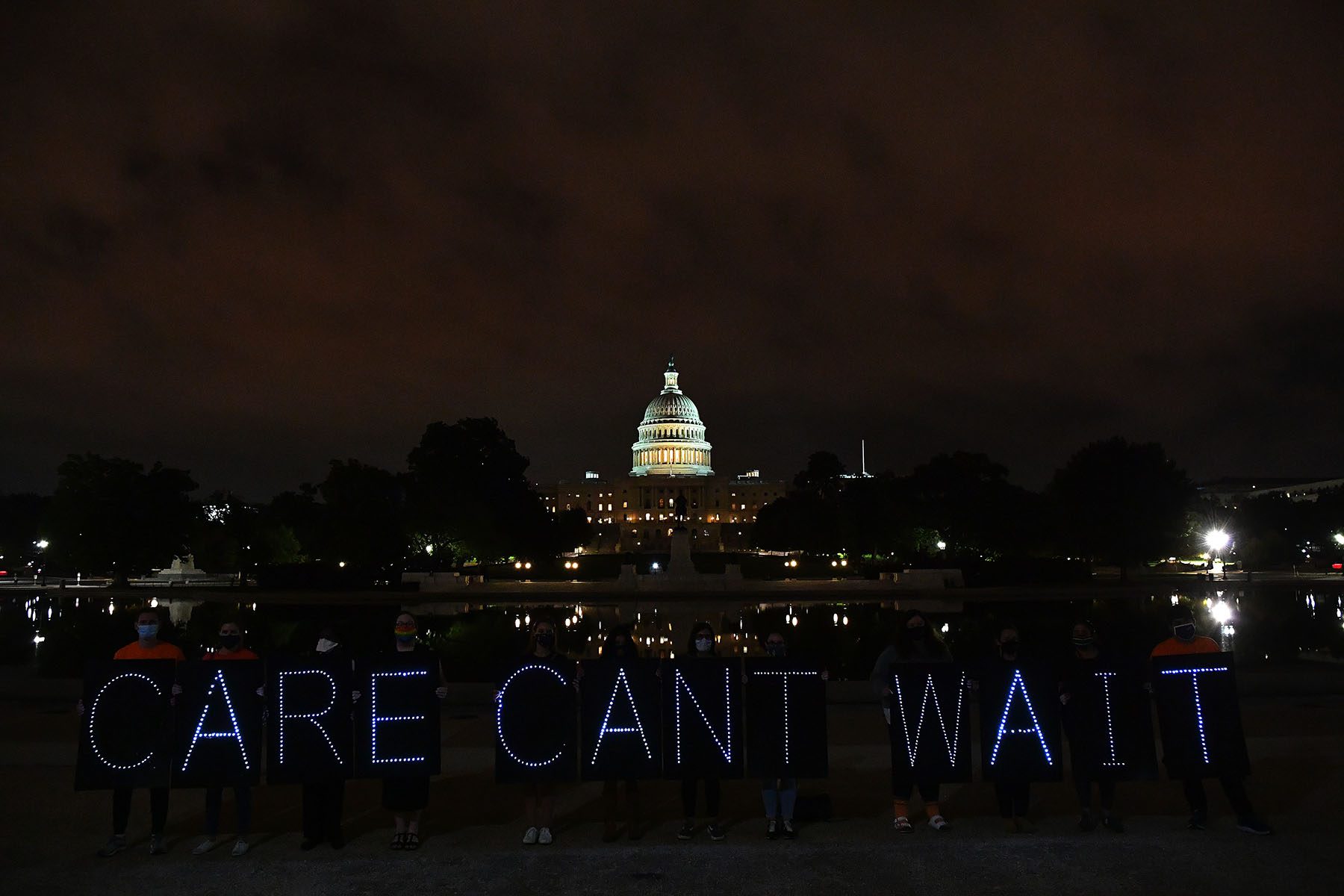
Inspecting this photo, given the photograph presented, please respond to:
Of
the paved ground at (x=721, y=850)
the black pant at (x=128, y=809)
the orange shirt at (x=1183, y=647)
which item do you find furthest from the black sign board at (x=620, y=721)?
the orange shirt at (x=1183, y=647)

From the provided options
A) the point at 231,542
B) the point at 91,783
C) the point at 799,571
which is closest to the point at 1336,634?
the point at 91,783

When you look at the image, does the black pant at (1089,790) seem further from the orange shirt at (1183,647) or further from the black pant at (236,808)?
the black pant at (236,808)

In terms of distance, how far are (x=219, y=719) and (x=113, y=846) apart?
129 cm

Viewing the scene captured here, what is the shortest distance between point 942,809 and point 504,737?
4.33m

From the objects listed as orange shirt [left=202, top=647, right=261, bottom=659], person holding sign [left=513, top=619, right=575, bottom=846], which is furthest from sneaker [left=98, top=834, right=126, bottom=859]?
person holding sign [left=513, top=619, right=575, bottom=846]

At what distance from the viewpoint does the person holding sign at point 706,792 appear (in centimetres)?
930

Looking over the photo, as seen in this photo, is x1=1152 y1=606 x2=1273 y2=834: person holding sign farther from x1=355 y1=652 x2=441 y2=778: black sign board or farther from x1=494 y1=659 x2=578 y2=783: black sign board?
x1=355 y1=652 x2=441 y2=778: black sign board

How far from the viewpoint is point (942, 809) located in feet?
33.4

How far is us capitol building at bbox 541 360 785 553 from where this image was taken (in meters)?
168

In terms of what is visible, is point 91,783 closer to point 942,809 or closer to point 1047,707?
point 942,809

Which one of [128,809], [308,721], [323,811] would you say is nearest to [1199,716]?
[323,811]

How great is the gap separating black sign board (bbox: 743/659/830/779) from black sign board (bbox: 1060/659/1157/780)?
2.27 meters

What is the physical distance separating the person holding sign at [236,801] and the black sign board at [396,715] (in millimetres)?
1027

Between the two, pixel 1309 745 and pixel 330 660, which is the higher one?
pixel 330 660
